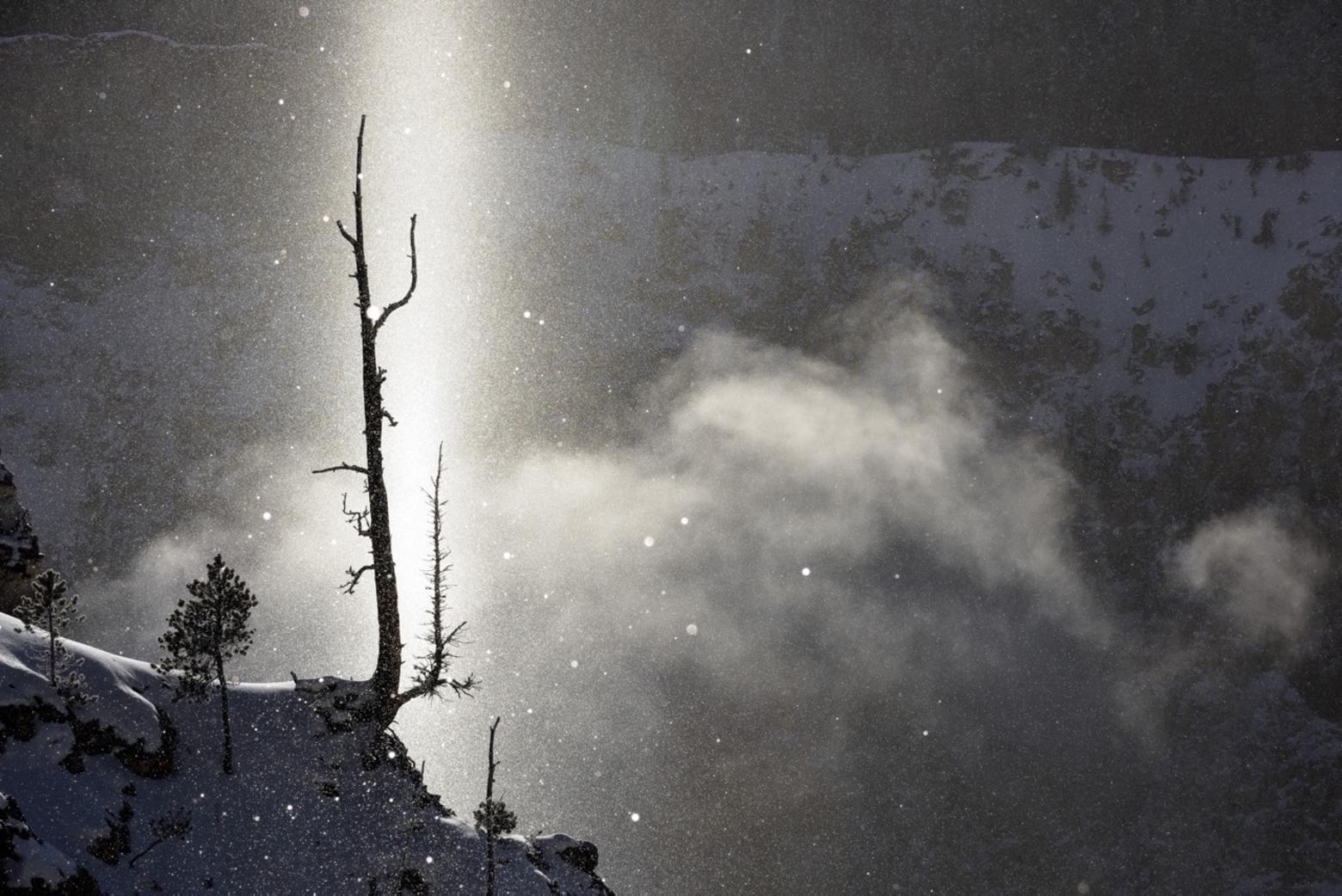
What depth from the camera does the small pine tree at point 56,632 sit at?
36.0 ft

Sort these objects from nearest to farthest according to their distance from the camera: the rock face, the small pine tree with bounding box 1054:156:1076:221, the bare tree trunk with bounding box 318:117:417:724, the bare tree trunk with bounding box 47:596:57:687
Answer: the bare tree trunk with bounding box 47:596:57:687
the bare tree trunk with bounding box 318:117:417:724
the rock face
the small pine tree with bounding box 1054:156:1076:221

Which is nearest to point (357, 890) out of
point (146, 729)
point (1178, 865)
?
point (146, 729)

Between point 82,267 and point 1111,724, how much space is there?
107327 millimetres

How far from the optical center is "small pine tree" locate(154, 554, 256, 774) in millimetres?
12477

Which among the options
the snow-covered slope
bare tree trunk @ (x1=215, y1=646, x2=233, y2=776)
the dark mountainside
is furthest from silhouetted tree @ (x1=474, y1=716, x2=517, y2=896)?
the dark mountainside

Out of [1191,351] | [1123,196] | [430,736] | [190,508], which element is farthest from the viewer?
[1123,196]

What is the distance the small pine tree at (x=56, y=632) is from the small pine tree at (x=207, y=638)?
1137mm

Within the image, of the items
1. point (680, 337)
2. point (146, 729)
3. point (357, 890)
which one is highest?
point (680, 337)

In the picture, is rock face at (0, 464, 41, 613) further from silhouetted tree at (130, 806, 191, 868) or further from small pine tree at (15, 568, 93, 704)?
silhouetted tree at (130, 806, 191, 868)

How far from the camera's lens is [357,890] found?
11812 mm

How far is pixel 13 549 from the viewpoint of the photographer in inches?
655

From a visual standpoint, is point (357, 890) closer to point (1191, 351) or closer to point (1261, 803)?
point (1261, 803)

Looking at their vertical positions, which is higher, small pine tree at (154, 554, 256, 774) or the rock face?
the rock face

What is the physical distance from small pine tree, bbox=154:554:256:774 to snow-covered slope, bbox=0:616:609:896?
30 centimetres
